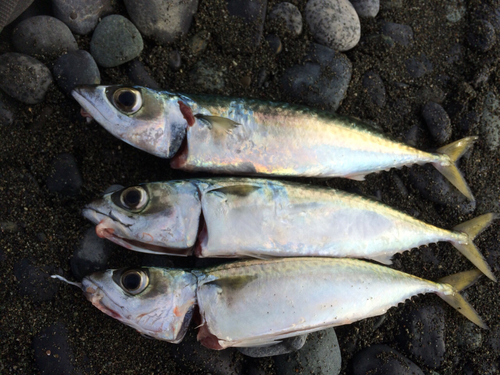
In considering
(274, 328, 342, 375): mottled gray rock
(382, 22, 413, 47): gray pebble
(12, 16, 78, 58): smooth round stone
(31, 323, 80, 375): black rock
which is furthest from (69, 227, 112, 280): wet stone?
(382, 22, 413, 47): gray pebble

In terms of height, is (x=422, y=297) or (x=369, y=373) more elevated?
(x=422, y=297)

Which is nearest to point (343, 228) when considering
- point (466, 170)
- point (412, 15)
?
point (466, 170)

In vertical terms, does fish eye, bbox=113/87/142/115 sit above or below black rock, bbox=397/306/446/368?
above

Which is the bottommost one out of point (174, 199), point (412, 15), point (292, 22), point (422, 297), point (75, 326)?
point (75, 326)

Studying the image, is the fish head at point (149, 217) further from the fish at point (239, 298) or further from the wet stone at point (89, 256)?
the wet stone at point (89, 256)

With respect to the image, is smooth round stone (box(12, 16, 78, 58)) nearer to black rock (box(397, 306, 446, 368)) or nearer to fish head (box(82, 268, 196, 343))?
fish head (box(82, 268, 196, 343))

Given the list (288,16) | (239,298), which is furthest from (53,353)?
(288,16)

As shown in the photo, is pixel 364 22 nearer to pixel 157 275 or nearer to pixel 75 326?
pixel 157 275
